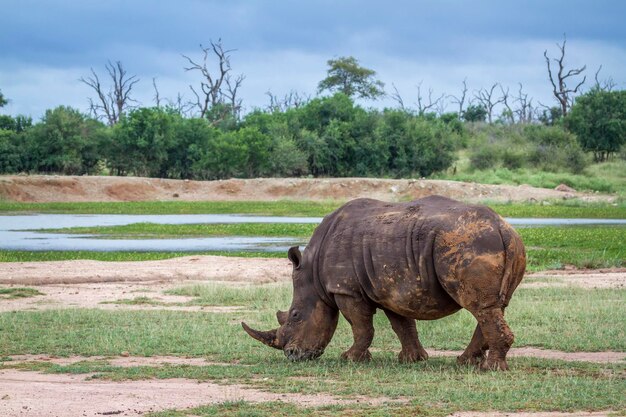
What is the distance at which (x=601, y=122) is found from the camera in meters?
79.6

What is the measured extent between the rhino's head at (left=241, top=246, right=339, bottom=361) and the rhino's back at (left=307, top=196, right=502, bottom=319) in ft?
0.71

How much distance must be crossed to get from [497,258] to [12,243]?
82.3 ft

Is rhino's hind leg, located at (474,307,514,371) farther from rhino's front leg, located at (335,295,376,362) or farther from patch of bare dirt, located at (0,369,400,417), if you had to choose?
patch of bare dirt, located at (0,369,400,417)

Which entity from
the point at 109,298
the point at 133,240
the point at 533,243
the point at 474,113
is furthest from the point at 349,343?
the point at 474,113

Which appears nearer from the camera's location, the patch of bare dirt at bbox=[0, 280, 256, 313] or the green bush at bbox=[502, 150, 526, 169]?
the patch of bare dirt at bbox=[0, 280, 256, 313]

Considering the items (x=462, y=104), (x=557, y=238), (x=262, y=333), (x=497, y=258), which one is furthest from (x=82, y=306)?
(x=462, y=104)

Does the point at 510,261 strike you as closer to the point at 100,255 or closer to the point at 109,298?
the point at 109,298

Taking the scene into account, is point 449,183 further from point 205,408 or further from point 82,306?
point 205,408

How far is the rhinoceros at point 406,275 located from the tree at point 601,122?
70.7m

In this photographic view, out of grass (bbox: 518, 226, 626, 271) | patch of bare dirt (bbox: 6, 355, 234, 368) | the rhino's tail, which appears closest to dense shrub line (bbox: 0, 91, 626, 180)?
grass (bbox: 518, 226, 626, 271)

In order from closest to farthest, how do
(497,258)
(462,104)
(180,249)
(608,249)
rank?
(497,258)
(608,249)
(180,249)
(462,104)

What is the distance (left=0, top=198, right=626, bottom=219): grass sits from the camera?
4731 cm

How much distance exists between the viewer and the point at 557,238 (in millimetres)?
31516

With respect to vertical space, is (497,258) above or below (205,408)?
above
